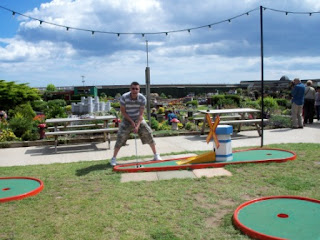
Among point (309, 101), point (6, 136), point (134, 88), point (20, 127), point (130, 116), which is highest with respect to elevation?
point (134, 88)

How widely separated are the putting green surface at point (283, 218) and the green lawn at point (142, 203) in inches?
8.6

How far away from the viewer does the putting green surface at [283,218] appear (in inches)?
122

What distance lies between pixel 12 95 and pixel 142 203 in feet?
50.9

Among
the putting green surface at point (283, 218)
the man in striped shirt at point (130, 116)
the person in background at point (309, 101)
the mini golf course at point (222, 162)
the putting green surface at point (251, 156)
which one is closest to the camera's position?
the putting green surface at point (283, 218)

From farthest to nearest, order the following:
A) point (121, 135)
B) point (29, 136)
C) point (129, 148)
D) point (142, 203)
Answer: point (29, 136) → point (129, 148) → point (121, 135) → point (142, 203)

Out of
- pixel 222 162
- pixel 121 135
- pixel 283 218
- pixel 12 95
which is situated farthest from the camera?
pixel 12 95

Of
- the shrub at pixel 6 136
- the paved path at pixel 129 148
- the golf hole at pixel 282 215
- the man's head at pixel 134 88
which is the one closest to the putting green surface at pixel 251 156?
the paved path at pixel 129 148

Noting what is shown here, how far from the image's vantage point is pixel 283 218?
3.45 meters

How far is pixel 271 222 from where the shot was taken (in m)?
3.36

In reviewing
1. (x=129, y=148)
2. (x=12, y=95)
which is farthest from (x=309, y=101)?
(x=12, y=95)

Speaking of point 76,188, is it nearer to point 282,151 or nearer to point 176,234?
point 176,234

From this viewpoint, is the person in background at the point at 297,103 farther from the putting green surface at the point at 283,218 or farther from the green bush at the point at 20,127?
the green bush at the point at 20,127

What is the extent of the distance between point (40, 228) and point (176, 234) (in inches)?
56.2

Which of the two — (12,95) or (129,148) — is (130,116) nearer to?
(129,148)
